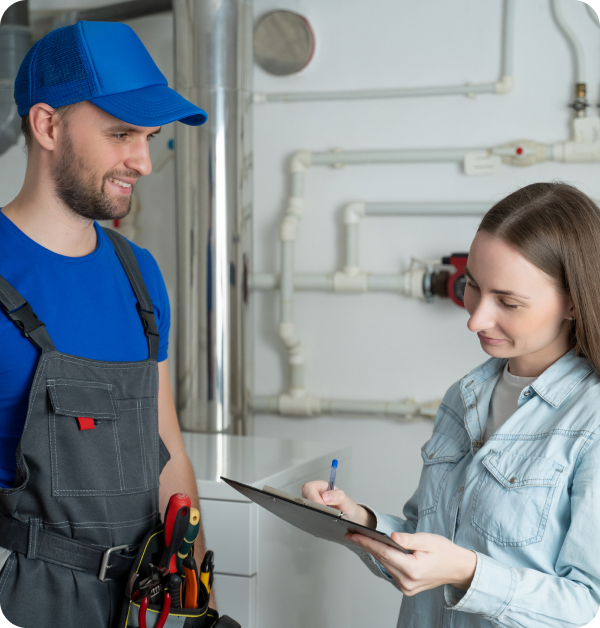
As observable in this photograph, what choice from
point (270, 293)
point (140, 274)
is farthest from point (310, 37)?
point (140, 274)

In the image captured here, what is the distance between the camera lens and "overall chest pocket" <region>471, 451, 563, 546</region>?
33.9 inches

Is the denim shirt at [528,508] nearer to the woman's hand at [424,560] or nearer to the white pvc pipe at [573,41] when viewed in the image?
the woman's hand at [424,560]

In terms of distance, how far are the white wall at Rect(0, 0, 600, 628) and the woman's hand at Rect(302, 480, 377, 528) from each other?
1.19 m

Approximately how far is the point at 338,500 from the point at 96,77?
703mm

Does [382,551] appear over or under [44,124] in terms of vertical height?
under

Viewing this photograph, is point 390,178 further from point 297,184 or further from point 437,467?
point 437,467

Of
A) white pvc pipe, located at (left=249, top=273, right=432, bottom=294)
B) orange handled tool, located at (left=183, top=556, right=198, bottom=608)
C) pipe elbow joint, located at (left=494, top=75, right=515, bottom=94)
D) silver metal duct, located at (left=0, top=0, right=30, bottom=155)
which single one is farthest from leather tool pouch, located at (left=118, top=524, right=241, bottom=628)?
pipe elbow joint, located at (left=494, top=75, right=515, bottom=94)

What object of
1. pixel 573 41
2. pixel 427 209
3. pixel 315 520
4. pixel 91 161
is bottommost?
pixel 315 520

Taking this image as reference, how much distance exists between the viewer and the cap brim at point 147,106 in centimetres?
102

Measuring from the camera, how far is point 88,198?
1.05m

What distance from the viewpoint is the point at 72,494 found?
98 centimetres

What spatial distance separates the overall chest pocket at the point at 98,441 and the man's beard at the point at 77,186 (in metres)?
0.26

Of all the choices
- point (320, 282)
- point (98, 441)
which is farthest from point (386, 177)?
point (98, 441)

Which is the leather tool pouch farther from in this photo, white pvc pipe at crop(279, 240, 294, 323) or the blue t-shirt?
white pvc pipe at crop(279, 240, 294, 323)
